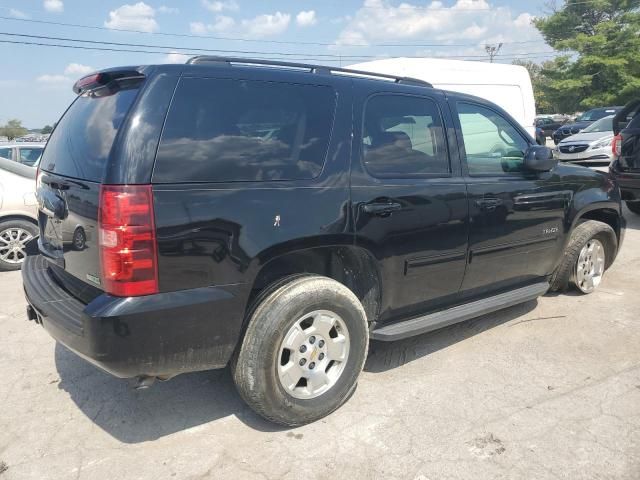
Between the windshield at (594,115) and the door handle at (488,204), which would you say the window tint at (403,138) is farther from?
the windshield at (594,115)

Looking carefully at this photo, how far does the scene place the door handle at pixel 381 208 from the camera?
3.03m

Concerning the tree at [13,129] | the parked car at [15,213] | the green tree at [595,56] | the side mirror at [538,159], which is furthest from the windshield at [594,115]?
the tree at [13,129]

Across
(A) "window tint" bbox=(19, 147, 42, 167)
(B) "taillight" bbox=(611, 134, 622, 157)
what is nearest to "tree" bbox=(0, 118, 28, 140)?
(A) "window tint" bbox=(19, 147, 42, 167)

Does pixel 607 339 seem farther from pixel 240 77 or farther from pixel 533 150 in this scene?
pixel 240 77

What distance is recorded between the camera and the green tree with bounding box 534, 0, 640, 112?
112 feet

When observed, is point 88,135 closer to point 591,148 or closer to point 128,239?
point 128,239

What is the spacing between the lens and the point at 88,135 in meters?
2.77

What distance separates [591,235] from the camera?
4770mm

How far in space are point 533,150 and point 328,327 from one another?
2.23 m

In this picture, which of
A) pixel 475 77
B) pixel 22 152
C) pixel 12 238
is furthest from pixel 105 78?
pixel 475 77

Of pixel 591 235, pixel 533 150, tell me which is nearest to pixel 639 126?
pixel 591 235

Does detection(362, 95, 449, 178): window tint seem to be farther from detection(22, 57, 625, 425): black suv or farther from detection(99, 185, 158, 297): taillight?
detection(99, 185, 158, 297): taillight

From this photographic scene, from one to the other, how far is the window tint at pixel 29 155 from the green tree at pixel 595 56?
34.3m

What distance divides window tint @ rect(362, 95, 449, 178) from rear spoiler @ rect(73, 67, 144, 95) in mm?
1331
